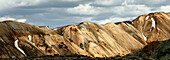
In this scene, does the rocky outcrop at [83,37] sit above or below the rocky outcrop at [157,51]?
below

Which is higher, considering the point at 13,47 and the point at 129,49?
the point at 13,47

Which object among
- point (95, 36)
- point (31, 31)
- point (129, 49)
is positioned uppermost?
point (31, 31)

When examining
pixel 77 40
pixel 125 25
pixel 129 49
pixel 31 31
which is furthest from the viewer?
pixel 125 25

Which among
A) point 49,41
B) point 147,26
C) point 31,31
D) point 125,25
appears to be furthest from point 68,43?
point 147,26

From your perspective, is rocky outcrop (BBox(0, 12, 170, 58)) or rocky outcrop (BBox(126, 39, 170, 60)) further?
rocky outcrop (BBox(0, 12, 170, 58))

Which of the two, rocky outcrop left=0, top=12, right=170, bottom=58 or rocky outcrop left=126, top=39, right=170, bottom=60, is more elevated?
rocky outcrop left=126, top=39, right=170, bottom=60

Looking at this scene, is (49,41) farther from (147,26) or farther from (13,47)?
(147,26)

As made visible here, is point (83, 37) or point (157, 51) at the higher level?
point (157, 51)

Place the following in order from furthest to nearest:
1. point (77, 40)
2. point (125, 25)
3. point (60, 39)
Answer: point (125, 25) → point (77, 40) → point (60, 39)
